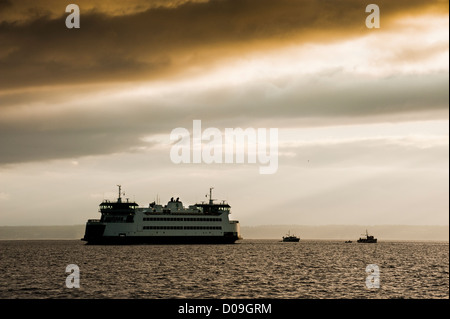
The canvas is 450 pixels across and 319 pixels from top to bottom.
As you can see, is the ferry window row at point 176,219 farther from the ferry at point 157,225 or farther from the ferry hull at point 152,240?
the ferry hull at point 152,240

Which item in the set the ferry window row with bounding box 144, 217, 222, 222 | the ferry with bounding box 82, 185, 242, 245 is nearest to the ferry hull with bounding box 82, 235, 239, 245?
the ferry with bounding box 82, 185, 242, 245

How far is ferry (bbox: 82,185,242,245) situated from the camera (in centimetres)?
14375

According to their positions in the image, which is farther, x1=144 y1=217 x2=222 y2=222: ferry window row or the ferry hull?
x1=144 y1=217 x2=222 y2=222: ferry window row

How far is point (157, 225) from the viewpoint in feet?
477

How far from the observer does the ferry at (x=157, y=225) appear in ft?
472

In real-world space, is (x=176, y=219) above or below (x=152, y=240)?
above

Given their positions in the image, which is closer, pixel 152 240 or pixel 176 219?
pixel 152 240

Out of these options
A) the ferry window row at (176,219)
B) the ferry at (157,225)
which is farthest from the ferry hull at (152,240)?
the ferry window row at (176,219)

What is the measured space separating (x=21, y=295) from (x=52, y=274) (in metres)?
19.6

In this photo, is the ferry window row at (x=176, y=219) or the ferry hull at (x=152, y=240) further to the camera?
the ferry window row at (x=176, y=219)

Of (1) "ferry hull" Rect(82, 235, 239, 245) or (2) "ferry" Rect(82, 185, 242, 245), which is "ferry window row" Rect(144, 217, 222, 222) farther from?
(1) "ferry hull" Rect(82, 235, 239, 245)

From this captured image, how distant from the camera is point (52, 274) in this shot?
6581 cm
